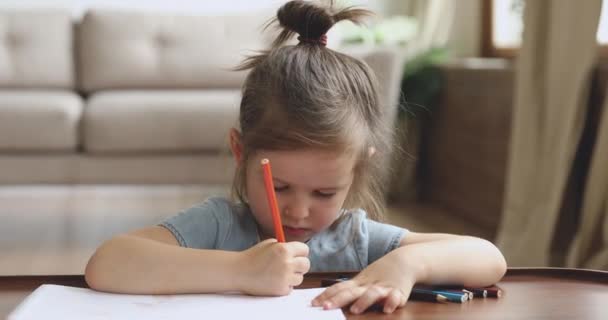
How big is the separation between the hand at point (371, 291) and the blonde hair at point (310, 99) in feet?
0.67

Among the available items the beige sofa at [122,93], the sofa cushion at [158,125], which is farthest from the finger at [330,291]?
the sofa cushion at [158,125]

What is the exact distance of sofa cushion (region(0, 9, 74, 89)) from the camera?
360cm

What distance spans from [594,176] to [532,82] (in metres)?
0.40

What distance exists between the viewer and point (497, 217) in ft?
9.70

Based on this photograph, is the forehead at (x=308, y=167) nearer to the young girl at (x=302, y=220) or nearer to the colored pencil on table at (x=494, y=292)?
the young girl at (x=302, y=220)

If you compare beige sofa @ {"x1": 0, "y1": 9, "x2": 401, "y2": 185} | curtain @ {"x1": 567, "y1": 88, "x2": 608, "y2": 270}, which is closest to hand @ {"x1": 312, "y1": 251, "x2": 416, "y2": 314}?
curtain @ {"x1": 567, "y1": 88, "x2": 608, "y2": 270}

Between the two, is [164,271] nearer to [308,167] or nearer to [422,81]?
[308,167]

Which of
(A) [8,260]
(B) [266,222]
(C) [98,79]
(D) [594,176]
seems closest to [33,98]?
(C) [98,79]

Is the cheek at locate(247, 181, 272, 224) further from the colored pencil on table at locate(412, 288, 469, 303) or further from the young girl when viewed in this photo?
the colored pencil on table at locate(412, 288, 469, 303)

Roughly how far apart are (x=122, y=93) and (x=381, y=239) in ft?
8.42

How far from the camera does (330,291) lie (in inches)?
27.9

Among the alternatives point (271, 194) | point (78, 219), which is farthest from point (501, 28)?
point (271, 194)

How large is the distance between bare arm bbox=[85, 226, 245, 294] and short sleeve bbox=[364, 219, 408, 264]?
28 centimetres

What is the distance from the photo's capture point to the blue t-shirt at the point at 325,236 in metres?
0.98
